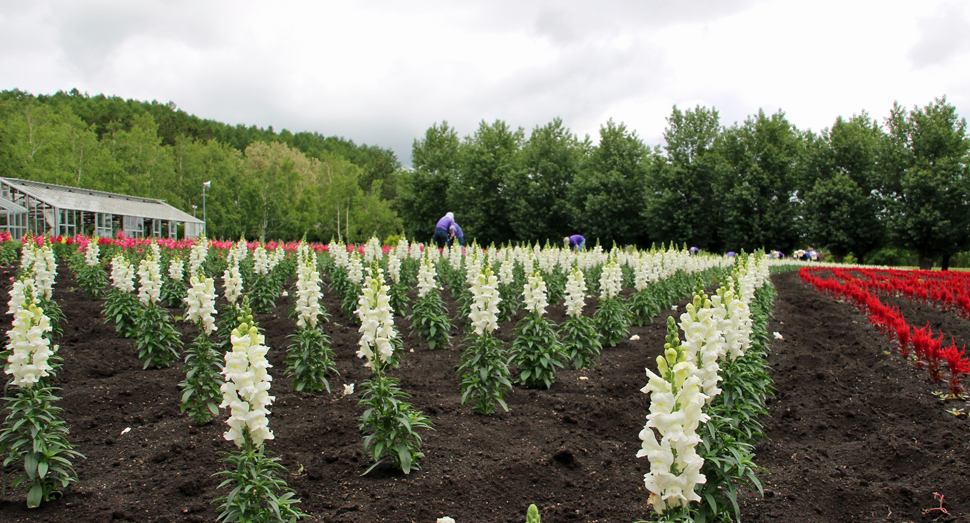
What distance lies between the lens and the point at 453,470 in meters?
4.06

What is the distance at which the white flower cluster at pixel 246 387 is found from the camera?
3.11m

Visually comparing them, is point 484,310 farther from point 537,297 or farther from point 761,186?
point 761,186

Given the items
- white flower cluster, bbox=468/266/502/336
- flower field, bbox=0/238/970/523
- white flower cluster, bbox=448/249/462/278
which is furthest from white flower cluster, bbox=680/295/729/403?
white flower cluster, bbox=448/249/462/278

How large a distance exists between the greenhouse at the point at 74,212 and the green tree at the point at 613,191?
3092cm

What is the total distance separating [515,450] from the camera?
Answer: 14.5 ft

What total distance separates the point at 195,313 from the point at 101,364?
95.4 inches

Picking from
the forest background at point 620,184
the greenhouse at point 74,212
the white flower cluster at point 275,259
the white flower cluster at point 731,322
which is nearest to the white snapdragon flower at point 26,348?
the white flower cluster at point 731,322

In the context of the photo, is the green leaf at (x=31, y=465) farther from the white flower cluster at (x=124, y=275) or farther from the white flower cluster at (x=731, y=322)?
the white flower cluster at (x=731, y=322)

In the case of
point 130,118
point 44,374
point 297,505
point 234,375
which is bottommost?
point 297,505

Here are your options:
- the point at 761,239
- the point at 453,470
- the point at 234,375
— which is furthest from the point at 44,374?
the point at 761,239

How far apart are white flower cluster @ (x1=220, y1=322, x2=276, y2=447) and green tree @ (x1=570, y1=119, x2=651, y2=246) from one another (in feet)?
131

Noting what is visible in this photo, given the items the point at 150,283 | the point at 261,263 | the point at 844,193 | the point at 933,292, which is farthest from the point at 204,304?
the point at 844,193

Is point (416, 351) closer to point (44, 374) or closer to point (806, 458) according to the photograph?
point (44, 374)

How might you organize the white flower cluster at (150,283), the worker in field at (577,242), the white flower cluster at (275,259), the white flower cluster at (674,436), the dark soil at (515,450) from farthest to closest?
the worker in field at (577,242)
the white flower cluster at (275,259)
the white flower cluster at (150,283)
the dark soil at (515,450)
the white flower cluster at (674,436)
